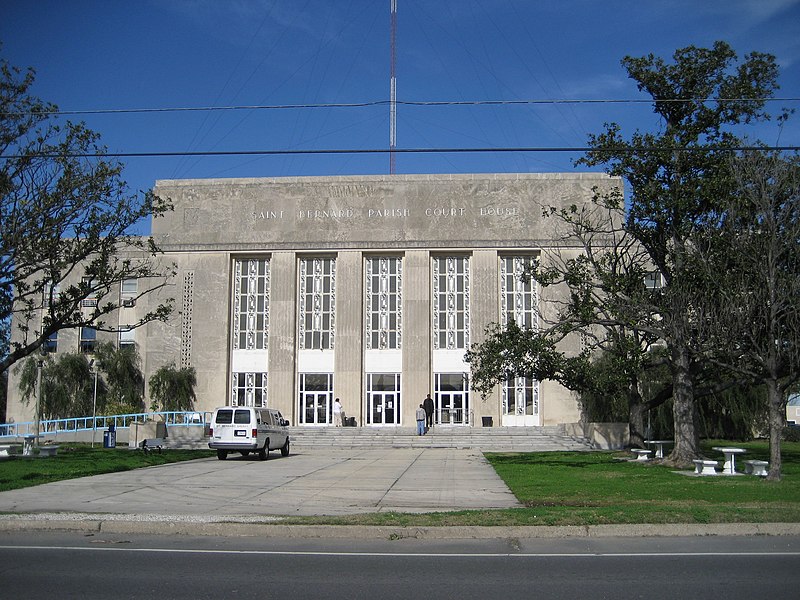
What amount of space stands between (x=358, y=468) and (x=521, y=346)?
6931mm

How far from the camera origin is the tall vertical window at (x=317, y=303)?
52281mm

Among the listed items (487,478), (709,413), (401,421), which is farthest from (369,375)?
(487,478)

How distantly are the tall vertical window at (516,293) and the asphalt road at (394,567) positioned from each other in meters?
40.6

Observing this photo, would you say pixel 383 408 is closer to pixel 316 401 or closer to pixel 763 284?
pixel 316 401

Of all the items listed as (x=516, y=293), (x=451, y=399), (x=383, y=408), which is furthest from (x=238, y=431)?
(x=516, y=293)

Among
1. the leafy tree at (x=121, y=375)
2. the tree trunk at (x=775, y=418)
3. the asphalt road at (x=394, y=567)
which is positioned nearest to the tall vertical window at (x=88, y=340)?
the leafy tree at (x=121, y=375)

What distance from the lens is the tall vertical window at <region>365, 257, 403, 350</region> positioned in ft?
170

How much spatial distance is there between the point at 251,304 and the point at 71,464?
30580 mm

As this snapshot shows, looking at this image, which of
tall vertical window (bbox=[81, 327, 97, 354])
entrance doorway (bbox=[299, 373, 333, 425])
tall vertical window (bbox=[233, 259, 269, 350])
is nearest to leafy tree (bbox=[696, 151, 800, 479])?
entrance doorway (bbox=[299, 373, 333, 425])

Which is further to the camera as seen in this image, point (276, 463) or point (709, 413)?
point (709, 413)

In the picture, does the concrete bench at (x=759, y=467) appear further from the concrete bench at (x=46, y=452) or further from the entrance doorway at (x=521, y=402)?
the entrance doorway at (x=521, y=402)

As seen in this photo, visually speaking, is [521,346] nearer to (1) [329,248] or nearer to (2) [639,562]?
(2) [639,562]

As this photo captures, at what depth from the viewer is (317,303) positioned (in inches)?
2080

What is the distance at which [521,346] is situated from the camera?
26.8 m
